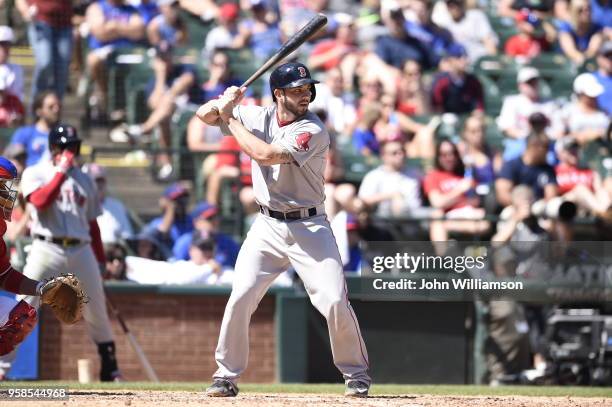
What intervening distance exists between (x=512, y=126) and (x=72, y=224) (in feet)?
18.6

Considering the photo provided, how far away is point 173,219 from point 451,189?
2547mm

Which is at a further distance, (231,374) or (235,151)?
(235,151)

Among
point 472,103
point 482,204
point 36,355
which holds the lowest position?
point 36,355

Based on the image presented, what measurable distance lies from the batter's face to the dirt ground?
5.53ft

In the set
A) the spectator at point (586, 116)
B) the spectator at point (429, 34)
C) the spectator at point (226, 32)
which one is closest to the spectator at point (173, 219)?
the spectator at point (226, 32)

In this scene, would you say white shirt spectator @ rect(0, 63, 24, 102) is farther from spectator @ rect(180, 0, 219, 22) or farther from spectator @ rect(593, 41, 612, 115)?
spectator @ rect(593, 41, 612, 115)

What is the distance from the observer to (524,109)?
13305 millimetres

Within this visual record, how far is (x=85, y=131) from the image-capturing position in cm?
1295

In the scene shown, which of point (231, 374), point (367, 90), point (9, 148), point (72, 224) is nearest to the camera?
point (231, 374)

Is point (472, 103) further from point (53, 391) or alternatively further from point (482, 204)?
point (53, 391)

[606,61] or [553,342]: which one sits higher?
[606,61]

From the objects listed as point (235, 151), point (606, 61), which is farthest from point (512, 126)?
point (235, 151)

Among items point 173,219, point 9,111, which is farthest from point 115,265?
point 9,111

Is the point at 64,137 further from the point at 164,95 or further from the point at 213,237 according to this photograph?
the point at 164,95
